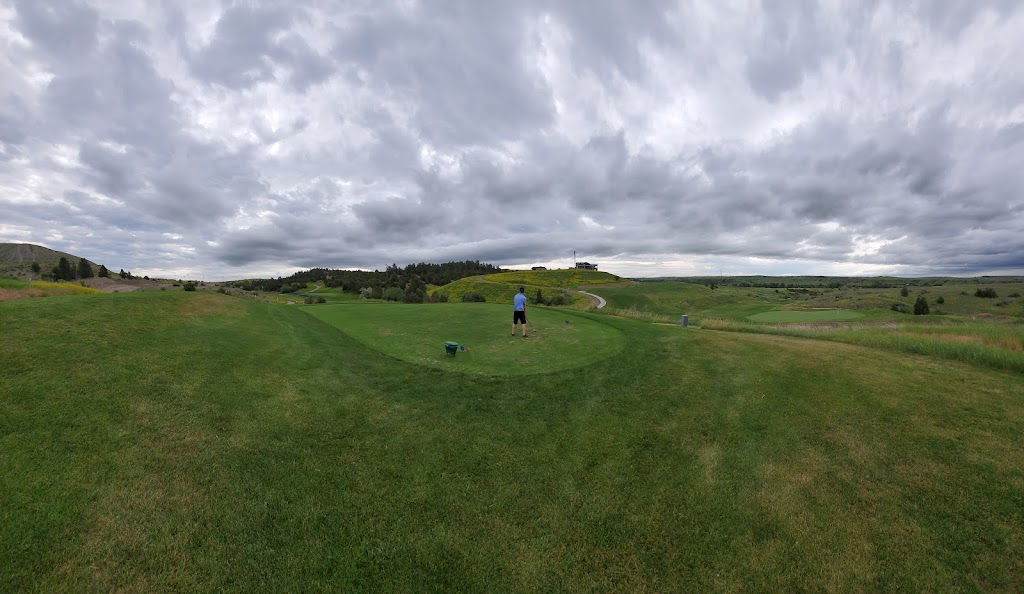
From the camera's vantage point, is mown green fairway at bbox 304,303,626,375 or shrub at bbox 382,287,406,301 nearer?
mown green fairway at bbox 304,303,626,375

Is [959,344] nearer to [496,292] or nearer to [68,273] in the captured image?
[496,292]

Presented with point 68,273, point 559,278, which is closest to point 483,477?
point 68,273

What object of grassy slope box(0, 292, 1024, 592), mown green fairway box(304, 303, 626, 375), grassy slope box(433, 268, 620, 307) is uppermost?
grassy slope box(433, 268, 620, 307)

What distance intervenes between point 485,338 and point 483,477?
28.8 feet

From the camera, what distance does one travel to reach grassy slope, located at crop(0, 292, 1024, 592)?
3895 mm

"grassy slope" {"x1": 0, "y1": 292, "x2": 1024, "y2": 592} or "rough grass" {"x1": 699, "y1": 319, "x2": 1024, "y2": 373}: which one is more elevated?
"rough grass" {"x1": 699, "y1": 319, "x2": 1024, "y2": 373}

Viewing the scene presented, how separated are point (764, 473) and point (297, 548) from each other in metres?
6.63

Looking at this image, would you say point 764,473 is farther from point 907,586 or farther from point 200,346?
point 200,346

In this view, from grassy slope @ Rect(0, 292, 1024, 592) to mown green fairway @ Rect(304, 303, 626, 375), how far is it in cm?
177

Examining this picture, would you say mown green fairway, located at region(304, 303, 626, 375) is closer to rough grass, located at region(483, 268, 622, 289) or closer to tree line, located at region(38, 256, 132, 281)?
tree line, located at region(38, 256, 132, 281)

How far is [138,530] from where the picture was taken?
155 inches

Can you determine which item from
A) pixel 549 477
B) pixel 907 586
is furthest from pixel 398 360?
pixel 907 586

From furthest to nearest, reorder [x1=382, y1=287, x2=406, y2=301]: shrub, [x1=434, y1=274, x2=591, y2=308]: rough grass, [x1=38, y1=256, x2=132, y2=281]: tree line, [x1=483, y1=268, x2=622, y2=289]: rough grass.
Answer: [x1=483, y1=268, x2=622, y2=289]: rough grass, [x1=382, y1=287, x2=406, y2=301]: shrub, [x1=434, y1=274, x2=591, y2=308]: rough grass, [x1=38, y1=256, x2=132, y2=281]: tree line

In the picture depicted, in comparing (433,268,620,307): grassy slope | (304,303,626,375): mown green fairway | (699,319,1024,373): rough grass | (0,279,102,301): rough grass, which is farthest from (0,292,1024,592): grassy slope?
(433,268,620,307): grassy slope
